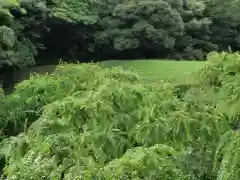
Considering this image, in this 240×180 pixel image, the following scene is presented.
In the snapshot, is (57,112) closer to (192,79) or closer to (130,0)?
(192,79)

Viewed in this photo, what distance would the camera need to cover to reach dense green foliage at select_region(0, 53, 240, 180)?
11.8ft

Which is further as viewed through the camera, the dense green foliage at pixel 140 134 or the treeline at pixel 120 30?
the treeline at pixel 120 30

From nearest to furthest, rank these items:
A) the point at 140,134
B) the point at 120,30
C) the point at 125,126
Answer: the point at 140,134 < the point at 125,126 < the point at 120,30

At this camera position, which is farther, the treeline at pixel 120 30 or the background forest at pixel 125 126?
the treeline at pixel 120 30

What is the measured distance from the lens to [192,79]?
4.85m

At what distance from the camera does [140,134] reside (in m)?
4.07

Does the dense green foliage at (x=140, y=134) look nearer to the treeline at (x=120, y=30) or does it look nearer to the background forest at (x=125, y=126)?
the background forest at (x=125, y=126)

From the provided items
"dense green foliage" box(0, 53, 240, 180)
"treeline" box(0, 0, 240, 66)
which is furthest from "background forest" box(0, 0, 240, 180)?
"treeline" box(0, 0, 240, 66)

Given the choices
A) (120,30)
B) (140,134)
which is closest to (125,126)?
(140,134)

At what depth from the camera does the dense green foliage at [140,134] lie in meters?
3.58

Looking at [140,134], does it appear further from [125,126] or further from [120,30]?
[120,30]

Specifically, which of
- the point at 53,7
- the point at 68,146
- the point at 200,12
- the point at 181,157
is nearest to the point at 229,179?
the point at 181,157

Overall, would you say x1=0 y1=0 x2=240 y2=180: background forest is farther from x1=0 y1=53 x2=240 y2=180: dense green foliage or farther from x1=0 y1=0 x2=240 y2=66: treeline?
x1=0 y1=0 x2=240 y2=66: treeline

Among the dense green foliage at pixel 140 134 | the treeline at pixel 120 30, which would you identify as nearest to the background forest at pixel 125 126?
the dense green foliage at pixel 140 134
